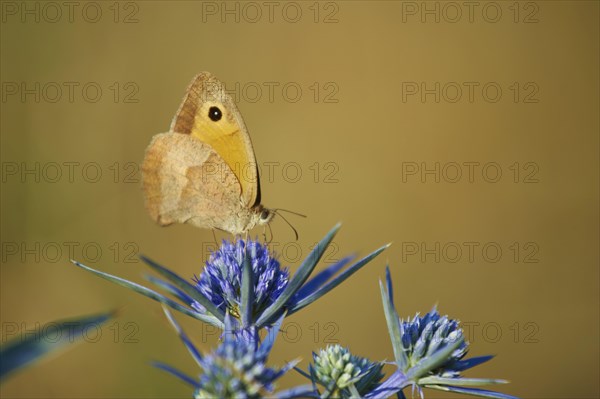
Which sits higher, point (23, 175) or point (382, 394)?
point (23, 175)

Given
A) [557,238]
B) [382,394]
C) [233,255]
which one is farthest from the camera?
[557,238]

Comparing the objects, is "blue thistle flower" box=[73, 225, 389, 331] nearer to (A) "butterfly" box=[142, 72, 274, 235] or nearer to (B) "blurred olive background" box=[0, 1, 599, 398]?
(A) "butterfly" box=[142, 72, 274, 235]

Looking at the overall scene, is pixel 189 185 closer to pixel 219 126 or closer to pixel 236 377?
pixel 219 126

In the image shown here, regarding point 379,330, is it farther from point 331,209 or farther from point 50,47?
point 50,47

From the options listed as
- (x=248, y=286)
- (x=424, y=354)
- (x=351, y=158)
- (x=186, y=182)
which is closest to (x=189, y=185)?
(x=186, y=182)

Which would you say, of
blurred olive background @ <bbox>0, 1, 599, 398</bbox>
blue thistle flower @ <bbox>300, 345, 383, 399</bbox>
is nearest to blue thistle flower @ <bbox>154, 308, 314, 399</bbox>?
blue thistle flower @ <bbox>300, 345, 383, 399</bbox>

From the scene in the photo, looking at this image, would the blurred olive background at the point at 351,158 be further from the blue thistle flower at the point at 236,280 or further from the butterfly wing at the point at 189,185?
the blue thistle flower at the point at 236,280

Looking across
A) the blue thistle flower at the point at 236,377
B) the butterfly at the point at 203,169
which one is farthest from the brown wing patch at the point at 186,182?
the blue thistle flower at the point at 236,377

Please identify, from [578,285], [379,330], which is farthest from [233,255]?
[578,285]
